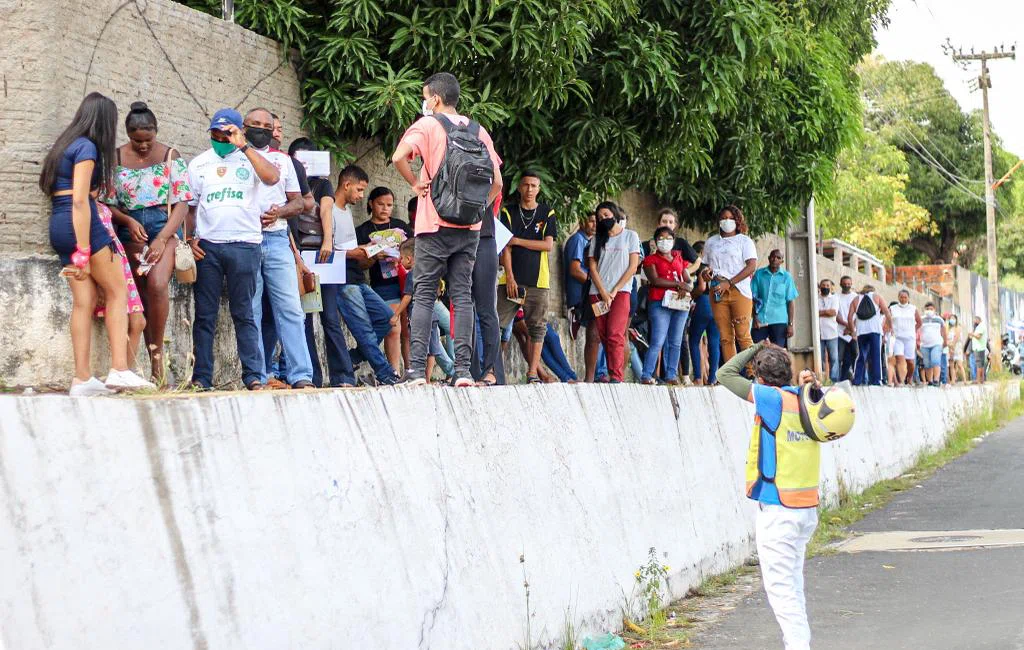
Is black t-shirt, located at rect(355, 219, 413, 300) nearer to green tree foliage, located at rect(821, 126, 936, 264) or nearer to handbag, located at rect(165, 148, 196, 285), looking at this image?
handbag, located at rect(165, 148, 196, 285)

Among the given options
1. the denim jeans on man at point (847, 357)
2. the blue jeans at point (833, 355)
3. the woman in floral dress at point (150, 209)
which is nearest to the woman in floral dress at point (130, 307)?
the woman in floral dress at point (150, 209)

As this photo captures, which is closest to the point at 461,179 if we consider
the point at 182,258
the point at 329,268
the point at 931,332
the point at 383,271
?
the point at 182,258

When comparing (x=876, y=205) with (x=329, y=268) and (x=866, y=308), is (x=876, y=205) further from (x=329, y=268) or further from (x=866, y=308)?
(x=329, y=268)

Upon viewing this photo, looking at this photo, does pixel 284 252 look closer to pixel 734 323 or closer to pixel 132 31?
pixel 132 31

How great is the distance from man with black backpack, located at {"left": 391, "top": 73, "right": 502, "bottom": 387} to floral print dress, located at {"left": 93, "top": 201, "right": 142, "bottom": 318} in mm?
1492

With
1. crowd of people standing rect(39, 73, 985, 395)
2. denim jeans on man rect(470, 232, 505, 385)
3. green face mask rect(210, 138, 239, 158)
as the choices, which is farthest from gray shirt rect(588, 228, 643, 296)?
green face mask rect(210, 138, 239, 158)

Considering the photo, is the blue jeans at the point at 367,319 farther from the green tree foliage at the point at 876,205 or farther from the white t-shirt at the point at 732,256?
the green tree foliage at the point at 876,205

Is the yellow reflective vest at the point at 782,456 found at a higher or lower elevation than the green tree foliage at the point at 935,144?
lower

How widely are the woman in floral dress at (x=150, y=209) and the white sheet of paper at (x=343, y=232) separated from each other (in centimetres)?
142

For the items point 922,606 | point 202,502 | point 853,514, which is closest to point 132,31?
point 202,502

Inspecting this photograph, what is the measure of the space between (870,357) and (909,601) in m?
11.9

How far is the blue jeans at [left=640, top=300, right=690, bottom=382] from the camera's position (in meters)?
12.2

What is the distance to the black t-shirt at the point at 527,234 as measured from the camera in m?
10.1

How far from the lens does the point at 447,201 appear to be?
7.31 meters
